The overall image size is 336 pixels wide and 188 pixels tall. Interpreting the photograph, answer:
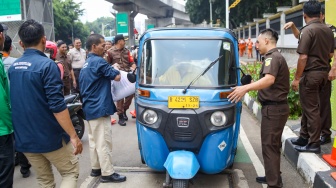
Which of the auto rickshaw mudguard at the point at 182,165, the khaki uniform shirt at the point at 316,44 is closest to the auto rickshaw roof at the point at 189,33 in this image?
the khaki uniform shirt at the point at 316,44

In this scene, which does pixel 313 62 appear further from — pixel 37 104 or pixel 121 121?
pixel 121 121

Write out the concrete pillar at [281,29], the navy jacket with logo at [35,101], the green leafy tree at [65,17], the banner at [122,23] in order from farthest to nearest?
the green leafy tree at [65,17] < the banner at [122,23] < the concrete pillar at [281,29] < the navy jacket with logo at [35,101]

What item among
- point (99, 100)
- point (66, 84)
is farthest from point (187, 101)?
point (66, 84)

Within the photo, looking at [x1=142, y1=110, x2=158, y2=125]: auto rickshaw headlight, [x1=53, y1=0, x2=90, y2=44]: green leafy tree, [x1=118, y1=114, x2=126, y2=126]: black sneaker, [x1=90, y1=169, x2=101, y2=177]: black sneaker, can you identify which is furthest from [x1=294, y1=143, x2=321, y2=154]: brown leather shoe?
[x1=53, y1=0, x2=90, y2=44]: green leafy tree

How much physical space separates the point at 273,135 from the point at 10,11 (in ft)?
49.5

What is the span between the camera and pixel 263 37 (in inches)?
152

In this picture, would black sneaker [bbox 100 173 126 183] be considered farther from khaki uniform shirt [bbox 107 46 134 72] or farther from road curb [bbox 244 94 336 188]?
khaki uniform shirt [bbox 107 46 134 72]

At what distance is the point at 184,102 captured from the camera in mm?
3758

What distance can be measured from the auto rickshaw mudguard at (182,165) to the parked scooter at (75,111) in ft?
8.56

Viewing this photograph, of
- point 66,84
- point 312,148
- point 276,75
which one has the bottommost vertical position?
point 312,148

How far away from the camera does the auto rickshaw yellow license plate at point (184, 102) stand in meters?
3.75

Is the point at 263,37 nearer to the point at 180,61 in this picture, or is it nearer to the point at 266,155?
the point at 180,61

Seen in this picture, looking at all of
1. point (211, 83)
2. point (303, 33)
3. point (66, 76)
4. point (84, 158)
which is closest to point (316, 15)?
point (303, 33)

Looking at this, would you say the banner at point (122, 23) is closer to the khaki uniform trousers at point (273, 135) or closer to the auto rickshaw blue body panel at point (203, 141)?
the auto rickshaw blue body panel at point (203, 141)
